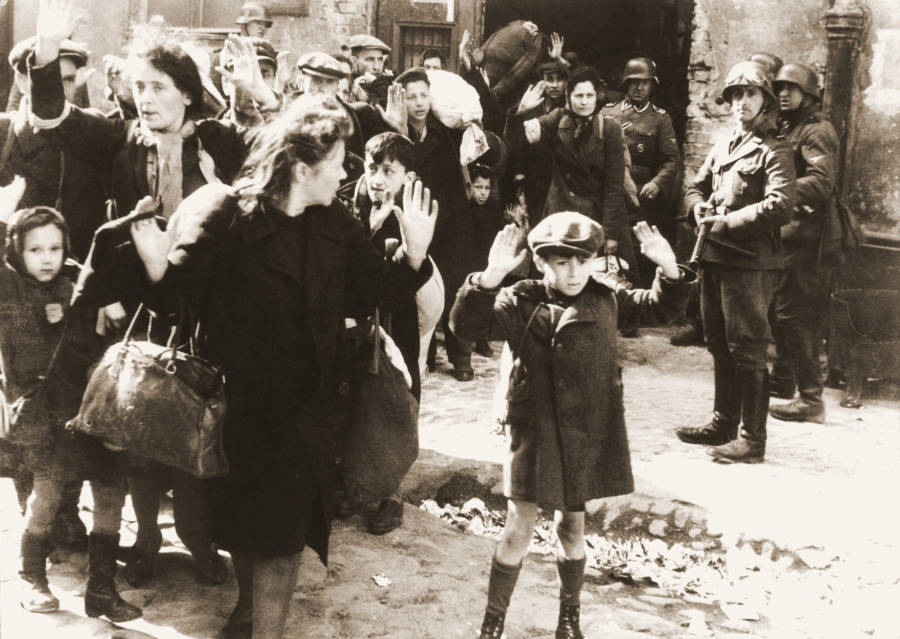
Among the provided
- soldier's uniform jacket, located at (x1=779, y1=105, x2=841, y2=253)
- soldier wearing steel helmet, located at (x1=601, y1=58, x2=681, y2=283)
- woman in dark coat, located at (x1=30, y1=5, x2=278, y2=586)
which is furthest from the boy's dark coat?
soldier wearing steel helmet, located at (x1=601, y1=58, x2=681, y2=283)

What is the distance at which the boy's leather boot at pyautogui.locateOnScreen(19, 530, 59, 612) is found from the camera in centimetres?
402

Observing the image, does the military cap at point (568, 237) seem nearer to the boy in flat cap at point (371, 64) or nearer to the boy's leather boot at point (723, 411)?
the boy's leather boot at point (723, 411)

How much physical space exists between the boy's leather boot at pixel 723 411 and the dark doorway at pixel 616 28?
6523mm

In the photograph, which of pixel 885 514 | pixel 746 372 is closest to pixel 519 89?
pixel 746 372

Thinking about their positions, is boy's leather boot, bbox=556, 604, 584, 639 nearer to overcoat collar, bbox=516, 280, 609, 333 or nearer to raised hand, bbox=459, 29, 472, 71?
overcoat collar, bbox=516, 280, 609, 333

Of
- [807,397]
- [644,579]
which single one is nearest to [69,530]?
[644,579]

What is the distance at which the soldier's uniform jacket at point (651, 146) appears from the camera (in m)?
9.25

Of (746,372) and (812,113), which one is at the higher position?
(812,113)

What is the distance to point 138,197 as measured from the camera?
4312 mm

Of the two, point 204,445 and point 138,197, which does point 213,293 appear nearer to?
point 204,445

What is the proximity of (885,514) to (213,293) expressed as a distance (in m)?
3.82

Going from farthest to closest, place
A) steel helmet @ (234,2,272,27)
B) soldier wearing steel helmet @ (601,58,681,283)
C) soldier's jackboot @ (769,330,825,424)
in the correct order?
steel helmet @ (234,2,272,27) → soldier wearing steel helmet @ (601,58,681,283) → soldier's jackboot @ (769,330,825,424)

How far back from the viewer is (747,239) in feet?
20.3

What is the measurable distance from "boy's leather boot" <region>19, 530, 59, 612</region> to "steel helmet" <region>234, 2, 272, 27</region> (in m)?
6.75
